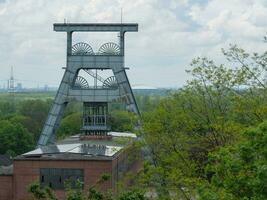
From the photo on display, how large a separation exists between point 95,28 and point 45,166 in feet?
43.7

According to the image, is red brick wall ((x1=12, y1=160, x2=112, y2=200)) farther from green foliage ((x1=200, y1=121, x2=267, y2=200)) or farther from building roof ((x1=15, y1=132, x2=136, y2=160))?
green foliage ((x1=200, y1=121, x2=267, y2=200))

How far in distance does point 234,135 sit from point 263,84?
2357 mm

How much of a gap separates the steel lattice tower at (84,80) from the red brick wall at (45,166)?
8.29 m

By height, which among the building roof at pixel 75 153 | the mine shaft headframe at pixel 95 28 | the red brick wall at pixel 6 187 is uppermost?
the mine shaft headframe at pixel 95 28

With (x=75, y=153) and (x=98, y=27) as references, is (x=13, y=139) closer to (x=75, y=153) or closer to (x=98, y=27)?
(x=98, y=27)

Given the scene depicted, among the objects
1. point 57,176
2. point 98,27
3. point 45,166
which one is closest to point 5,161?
point 98,27

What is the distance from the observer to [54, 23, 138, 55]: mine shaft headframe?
4984cm

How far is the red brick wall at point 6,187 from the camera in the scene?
43062 mm

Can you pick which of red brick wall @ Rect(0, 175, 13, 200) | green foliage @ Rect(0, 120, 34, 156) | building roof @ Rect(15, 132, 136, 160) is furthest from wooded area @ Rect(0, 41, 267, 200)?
green foliage @ Rect(0, 120, 34, 156)

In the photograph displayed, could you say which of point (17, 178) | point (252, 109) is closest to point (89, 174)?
point (17, 178)

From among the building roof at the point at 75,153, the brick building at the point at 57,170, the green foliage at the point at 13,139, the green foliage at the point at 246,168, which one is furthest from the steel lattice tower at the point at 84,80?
the green foliage at the point at 246,168

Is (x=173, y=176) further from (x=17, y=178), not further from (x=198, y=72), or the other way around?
(x=17, y=178)

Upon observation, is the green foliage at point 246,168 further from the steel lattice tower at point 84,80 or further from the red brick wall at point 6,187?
the steel lattice tower at point 84,80

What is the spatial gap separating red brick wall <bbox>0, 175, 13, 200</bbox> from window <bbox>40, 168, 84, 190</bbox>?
2580 mm
